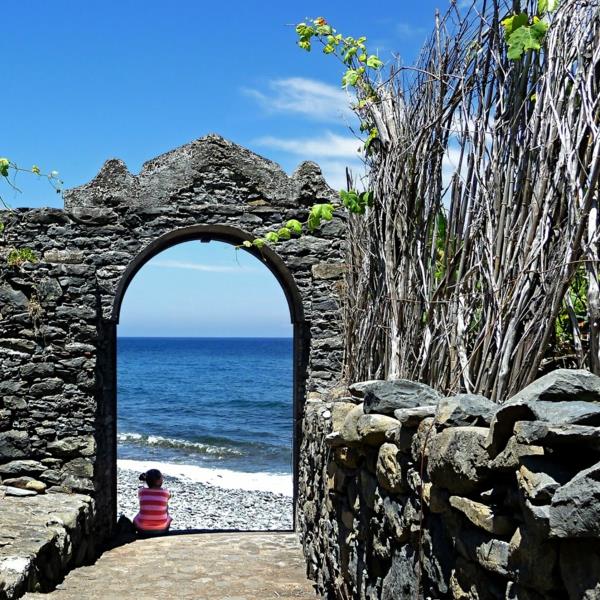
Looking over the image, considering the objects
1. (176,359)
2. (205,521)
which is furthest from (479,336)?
(176,359)

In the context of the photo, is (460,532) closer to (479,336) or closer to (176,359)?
(479,336)

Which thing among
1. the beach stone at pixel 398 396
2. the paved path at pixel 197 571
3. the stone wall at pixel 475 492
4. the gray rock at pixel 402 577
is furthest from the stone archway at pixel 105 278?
the gray rock at pixel 402 577

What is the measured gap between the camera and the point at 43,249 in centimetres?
725

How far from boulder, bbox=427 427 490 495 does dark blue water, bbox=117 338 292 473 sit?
17.3 meters

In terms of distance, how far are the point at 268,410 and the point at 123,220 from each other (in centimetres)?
2728

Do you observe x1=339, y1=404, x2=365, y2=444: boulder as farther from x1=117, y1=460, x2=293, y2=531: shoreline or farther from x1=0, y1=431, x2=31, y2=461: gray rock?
x1=117, y1=460, x2=293, y2=531: shoreline

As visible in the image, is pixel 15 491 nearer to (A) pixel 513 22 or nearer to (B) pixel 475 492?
(B) pixel 475 492

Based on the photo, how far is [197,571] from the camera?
619 cm

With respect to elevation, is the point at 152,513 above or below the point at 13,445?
below

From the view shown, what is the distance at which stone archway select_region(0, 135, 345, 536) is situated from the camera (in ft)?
22.4

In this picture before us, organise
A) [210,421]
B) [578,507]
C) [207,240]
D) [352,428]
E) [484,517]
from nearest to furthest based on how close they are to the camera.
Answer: [578,507]
[484,517]
[352,428]
[207,240]
[210,421]

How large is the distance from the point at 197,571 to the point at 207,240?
3178 millimetres

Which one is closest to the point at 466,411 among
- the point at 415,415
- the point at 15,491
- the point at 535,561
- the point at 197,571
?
the point at 415,415

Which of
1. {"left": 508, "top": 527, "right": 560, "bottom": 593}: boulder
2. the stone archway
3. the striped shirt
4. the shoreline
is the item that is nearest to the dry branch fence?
{"left": 508, "top": 527, "right": 560, "bottom": 593}: boulder
